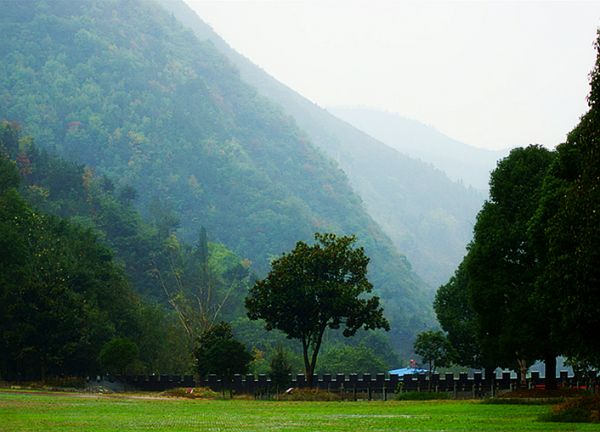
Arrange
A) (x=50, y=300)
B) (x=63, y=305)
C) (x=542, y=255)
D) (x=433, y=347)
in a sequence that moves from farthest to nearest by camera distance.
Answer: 1. (x=433, y=347)
2. (x=63, y=305)
3. (x=50, y=300)
4. (x=542, y=255)

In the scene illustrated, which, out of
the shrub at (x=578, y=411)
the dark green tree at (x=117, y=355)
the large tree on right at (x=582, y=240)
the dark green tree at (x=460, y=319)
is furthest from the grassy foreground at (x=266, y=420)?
the dark green tree at (x=117, y=355)

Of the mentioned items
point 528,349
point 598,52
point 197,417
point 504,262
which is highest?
point 598,52

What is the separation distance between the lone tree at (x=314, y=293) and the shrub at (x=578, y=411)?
3908 cm

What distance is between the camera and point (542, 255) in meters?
45.9

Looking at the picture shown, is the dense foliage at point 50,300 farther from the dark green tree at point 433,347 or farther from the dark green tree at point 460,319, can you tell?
the dark green tree at point 460,319

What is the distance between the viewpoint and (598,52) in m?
33.5

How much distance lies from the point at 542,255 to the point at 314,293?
3144 centimetres

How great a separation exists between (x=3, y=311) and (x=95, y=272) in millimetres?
25420

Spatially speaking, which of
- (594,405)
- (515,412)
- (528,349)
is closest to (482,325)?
(528,349)

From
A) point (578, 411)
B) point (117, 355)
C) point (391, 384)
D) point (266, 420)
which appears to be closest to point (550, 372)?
point (578, 411)

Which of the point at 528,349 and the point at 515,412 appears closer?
the point at 515,412

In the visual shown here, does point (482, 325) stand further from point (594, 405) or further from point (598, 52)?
point (598, 52)

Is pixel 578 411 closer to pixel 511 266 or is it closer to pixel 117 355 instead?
pixel 511 266

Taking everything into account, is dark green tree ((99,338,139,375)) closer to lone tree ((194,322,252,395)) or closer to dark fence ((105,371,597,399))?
dark fence ((105,371,597,399))
